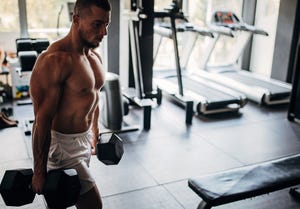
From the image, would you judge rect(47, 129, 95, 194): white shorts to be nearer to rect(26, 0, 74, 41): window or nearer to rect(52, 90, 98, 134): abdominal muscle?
rect(52, 90, 98, 134): abdominal muscle

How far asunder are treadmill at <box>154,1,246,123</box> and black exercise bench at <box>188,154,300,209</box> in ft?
7.10

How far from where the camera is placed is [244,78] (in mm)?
6113

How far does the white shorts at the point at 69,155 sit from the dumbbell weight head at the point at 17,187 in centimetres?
13

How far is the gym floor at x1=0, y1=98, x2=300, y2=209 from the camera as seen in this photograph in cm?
287

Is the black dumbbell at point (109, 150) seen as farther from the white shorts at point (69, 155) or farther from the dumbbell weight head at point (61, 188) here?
the dumbbell weight head at point (61, 188)

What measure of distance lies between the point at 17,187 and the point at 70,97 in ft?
1.50

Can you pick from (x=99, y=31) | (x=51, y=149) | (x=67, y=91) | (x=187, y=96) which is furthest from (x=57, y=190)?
(x=187, y=96)

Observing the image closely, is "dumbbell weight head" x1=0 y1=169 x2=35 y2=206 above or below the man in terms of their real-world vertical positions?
below

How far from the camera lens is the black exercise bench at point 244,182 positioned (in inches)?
83.6

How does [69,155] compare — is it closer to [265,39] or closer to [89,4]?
[89,4]

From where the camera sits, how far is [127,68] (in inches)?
208

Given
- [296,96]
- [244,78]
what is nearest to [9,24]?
[244,78]

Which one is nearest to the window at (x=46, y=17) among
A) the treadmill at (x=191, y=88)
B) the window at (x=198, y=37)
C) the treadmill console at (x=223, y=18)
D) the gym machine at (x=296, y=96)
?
the treadmill at (x=191, y=88)

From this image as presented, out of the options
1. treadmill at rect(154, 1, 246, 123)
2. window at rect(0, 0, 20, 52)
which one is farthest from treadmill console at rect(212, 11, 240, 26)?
window at rect(0, 0, 20, 52)
